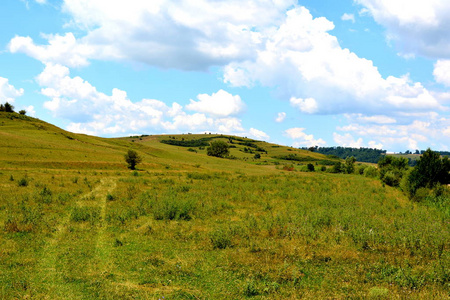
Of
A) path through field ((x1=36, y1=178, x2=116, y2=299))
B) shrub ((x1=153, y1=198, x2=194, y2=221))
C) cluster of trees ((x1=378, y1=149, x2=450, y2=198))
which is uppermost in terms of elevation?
cluster of trees ((x1=378, y1=149, x2=450, y2=198))

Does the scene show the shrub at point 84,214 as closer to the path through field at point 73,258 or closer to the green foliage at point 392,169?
the path through field at point 73,258

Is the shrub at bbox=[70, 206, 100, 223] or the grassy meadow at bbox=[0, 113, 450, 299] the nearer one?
the grassy meadow at bbox=[0, 113, 450, 299]

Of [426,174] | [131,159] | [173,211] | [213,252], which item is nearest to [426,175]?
[426,174]

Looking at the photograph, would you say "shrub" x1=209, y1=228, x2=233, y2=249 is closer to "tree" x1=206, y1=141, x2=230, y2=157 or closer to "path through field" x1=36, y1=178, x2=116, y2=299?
"path through field" x1=36, y1=178, x2=116, y2=299

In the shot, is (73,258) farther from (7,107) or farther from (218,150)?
(7,107)

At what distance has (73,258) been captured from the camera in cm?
1191

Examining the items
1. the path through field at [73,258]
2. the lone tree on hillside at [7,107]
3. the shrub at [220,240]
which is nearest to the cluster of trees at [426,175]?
the shrub at [220,240]

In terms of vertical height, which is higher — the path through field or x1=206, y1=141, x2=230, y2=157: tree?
x1=206, y1=141, x2=230, y2=157: tree

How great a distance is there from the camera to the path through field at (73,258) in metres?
9.48

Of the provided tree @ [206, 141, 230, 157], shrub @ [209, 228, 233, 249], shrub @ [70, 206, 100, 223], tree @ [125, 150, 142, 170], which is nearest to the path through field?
shrub @ [70, 206, 100, 223]

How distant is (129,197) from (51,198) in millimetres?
6159

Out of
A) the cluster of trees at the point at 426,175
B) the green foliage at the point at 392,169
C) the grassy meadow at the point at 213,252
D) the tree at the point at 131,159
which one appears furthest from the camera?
the tree at the point at 131,159

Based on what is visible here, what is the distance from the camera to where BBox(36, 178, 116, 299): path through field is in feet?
31.1

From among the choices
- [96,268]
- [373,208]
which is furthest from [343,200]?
[96,268]
